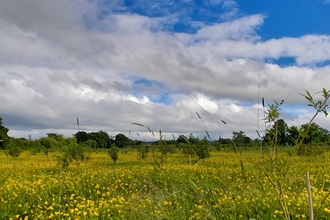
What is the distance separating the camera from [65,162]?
63.2 feet

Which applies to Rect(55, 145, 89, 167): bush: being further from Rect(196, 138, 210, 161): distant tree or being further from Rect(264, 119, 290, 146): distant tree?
Rect(264, 119, 290, 146): distant tree

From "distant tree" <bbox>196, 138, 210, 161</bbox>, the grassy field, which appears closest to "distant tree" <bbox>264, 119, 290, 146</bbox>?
the grassy field

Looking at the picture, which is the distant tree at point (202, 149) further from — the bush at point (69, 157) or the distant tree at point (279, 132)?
the distant tree at point (279, 132)

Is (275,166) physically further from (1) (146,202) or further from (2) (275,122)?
(1) (146,202)

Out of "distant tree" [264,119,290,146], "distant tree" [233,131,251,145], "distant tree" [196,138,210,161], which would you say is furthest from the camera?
"distant tree" [196,138,210,161]

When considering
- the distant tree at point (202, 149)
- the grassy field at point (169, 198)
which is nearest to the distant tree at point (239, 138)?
the grassy field at point (169, 198)

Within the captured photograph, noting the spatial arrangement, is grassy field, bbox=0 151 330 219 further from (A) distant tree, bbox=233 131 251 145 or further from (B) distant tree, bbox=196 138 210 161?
(B) distant tree, bbox=196 138 210 161

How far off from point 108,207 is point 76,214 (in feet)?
2.37

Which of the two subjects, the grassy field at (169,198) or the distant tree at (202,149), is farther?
the distant tree at (202,149)

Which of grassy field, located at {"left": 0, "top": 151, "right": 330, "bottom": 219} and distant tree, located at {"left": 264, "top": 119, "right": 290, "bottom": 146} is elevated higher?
distant tree, located at {"left": 264, "top": 119, "right": 290, "bottom": 146}

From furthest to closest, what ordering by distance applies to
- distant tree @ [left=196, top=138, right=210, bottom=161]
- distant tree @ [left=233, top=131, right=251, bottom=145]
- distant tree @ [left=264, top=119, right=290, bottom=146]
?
1. distant tree @ [left=196, top=138, right=210, bottom=161]
2. distant tree @ [left=233, top=131, right=251, bottom=145]
3. distant tree @ [left=264, top=119, right=290, bottom=146]

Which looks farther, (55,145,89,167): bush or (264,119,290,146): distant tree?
(55,145,89,167): bush

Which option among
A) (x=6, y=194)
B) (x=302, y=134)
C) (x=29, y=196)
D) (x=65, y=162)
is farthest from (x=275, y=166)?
(x=65, y=162)

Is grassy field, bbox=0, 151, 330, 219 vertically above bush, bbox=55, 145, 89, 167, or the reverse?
bush, bbox=55, 145, 89, 167
